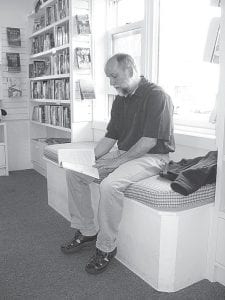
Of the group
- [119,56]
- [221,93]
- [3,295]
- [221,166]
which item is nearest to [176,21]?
[119,56]

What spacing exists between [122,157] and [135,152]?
14 cm

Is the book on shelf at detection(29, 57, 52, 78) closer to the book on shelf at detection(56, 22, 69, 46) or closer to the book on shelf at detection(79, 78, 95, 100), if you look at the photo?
the book on shelf at detection(56, 22, 69, 46)

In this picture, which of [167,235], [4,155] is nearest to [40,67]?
[4,155]

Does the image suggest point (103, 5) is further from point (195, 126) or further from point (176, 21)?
point (195, 126)

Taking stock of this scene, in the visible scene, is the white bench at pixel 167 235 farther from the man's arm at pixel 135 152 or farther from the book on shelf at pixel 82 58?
the book on shelf at pixel 82 58

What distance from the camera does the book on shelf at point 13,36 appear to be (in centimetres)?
441

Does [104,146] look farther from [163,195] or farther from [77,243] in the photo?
[163,195]

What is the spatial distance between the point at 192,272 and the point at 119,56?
4.58 feet

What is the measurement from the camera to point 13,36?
444 centimetres

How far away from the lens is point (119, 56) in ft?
7.15

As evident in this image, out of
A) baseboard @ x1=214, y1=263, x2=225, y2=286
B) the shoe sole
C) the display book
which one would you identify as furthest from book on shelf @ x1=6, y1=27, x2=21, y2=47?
baseboard @ x1=214, y1=263, x2=225, y2=286

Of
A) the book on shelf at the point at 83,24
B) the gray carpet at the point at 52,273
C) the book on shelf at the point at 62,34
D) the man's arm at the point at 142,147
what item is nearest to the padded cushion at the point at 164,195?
the man's arm at the point at 142,147

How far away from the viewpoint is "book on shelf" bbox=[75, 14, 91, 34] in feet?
10.6

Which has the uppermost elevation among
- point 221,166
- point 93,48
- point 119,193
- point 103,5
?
point 103,5
